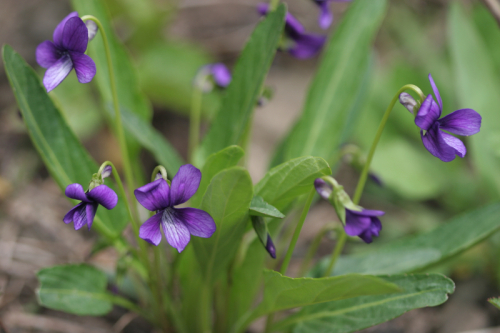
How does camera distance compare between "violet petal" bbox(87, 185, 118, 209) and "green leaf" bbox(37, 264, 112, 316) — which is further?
"green leaf" bbox(37, 264, 112, 316)

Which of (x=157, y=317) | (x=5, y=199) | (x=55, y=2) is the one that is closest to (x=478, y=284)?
(x=157, y=317)

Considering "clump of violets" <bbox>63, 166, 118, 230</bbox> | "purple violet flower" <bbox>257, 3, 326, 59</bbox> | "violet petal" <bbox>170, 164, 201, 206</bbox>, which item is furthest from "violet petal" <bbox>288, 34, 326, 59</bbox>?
"clump of violets" <bbox>63, 166, 118, 230</bbox>

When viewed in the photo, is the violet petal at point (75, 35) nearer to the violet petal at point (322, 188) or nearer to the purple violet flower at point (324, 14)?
the violet petal at point (322, 188)

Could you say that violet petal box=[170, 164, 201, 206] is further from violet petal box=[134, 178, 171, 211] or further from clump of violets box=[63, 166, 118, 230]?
clump of violets box=[63, 166, 118, 230]

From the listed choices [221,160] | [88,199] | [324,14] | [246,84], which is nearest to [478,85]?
[324,14]

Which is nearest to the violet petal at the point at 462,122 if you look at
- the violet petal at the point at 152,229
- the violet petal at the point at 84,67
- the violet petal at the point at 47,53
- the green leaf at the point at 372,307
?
the green leaf at the point at 372,307

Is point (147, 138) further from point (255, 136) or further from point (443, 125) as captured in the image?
point (255, 136)
